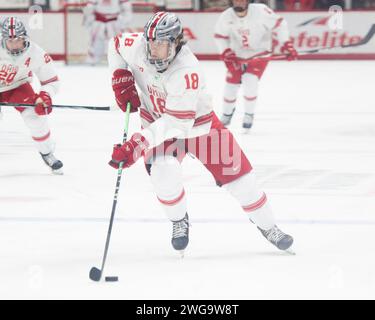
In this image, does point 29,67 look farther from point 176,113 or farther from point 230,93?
point 230,93

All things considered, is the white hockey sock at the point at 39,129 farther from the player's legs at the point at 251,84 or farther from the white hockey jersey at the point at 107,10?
the white hockey jersey at the point at 107,10

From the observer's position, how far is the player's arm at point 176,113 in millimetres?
4207

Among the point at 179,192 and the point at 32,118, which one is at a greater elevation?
the point at 179,192

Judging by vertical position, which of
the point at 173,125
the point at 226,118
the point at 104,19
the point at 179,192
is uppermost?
the point at 173,125

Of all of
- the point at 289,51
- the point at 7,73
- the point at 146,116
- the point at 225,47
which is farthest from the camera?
the point at 225,47

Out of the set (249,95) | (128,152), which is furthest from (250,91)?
(128,152)

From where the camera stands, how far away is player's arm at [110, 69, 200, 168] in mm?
4207

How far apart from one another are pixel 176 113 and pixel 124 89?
1.29ft

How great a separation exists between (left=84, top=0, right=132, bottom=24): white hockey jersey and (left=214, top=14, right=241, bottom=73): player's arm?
6.21 m

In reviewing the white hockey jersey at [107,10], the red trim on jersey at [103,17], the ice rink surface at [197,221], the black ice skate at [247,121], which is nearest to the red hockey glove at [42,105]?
the ice rink surface at [197,221]

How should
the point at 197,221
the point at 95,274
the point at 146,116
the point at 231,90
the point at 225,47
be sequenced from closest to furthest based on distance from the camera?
the point at 95,274, the point at 146,116, the point at 197,221, the point at 231,90, the point at 225,47

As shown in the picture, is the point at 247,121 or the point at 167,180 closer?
the point at 167,180

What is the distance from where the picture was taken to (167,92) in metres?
4.29

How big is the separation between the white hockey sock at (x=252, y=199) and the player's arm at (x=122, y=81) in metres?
0.53
